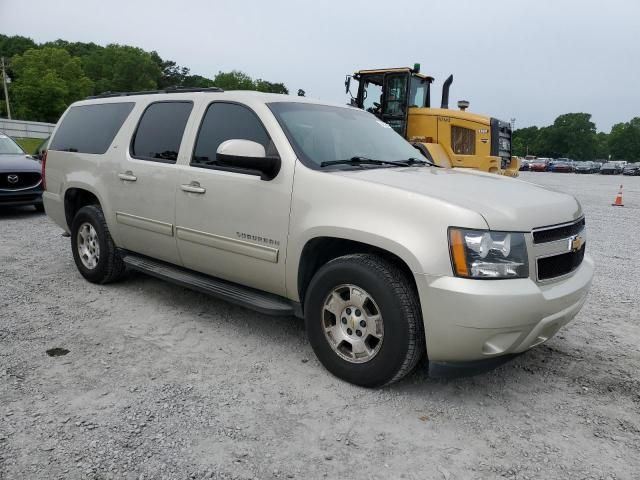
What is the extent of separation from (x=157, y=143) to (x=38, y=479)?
114 inches

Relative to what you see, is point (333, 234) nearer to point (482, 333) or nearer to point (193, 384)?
point (482, 333)

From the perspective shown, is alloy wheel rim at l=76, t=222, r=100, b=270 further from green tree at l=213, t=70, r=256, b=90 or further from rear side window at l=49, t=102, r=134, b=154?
green tree at l=213, t=70, r=256, b=90

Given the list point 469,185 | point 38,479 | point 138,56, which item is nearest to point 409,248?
point 469,185

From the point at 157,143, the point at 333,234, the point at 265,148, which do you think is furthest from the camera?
the point at 157,143

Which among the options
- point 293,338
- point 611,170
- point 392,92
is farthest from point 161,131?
point 611,170

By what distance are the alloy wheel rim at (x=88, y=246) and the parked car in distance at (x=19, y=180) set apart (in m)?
4.70

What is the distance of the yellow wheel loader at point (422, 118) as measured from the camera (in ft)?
38.5

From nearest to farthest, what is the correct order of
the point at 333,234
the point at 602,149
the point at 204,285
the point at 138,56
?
the point at 333,234 → the point at 204,285 → the point at 138,56 → the point at 602,149

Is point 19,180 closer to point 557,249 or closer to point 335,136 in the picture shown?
point 335,136

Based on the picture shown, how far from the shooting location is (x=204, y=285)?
4.05 meters

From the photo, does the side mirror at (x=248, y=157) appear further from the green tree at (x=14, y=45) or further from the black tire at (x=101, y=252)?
the green tree at (x=14, y=45)

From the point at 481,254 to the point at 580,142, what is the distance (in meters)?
119

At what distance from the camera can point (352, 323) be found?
10.5 feet

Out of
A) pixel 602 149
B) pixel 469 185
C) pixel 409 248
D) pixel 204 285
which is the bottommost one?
pixel 204 285
